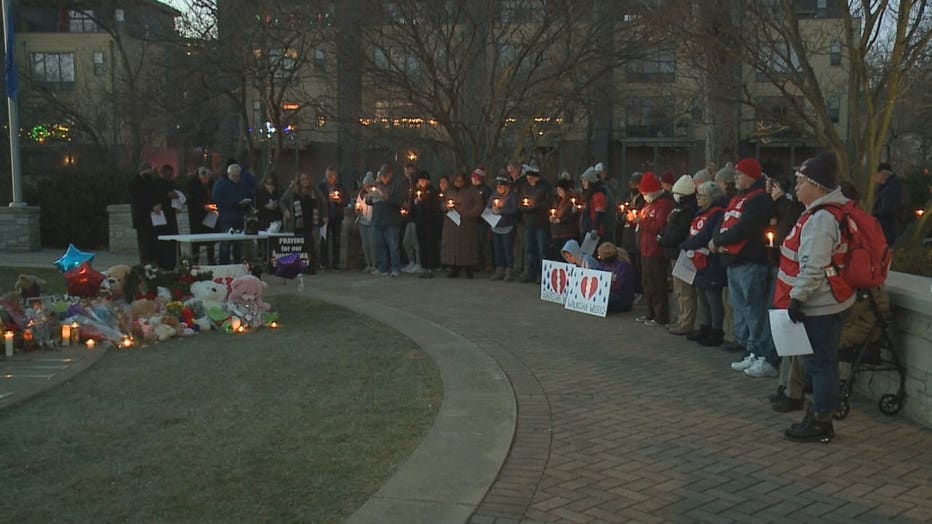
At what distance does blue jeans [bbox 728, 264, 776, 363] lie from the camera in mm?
8516

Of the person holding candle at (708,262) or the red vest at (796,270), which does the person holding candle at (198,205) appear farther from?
the red vest at (796,270)

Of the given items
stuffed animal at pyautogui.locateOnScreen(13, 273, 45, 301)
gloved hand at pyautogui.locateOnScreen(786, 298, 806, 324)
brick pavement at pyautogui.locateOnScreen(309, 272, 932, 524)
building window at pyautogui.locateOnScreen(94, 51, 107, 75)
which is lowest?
brick pavement at pyautogui.locateOnScreen(309, 272, 932, 524)

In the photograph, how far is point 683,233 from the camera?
10164mm

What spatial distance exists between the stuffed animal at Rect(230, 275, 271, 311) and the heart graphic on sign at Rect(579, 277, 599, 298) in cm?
419

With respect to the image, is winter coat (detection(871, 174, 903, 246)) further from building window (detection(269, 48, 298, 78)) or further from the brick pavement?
building window (detection(269, 48, 298, 78))

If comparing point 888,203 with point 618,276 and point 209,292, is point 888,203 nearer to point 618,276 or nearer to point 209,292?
point 618,276

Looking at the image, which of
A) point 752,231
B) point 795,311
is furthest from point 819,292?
point 752,231

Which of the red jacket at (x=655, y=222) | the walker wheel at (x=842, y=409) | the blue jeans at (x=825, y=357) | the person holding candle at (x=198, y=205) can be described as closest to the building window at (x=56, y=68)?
the person holding candle at (x=198, y=205)

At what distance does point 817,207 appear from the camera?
618 centimetres

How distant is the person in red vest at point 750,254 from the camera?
848cm

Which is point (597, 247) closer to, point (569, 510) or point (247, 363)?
point (247, 363)

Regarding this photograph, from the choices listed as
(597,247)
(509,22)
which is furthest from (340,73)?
(597,247)

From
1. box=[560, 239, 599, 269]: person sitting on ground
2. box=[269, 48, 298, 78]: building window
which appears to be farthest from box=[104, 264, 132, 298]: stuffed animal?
box=[269, 48, 298, 78]: building window

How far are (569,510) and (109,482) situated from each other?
2684mm
